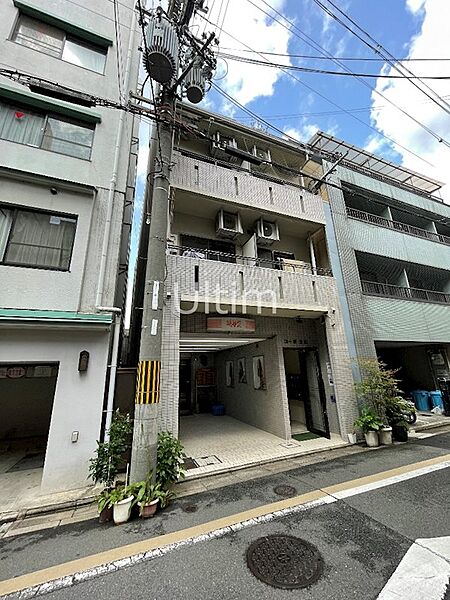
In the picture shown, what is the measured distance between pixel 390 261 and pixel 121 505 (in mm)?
12237

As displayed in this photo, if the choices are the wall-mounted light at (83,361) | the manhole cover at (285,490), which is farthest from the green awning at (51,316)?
the manhole cover at (285,490)

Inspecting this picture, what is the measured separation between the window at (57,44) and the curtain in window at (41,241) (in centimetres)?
507

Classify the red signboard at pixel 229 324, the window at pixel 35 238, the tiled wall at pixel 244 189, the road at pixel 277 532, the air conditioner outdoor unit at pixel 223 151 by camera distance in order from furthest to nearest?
1. the air conditioner outdoor unit at pixel 223 151
2. the tiled wall at pixel 244 189
3. the red signboard at pixel 229 324
4. the window at pixel 35 238
5. the road at pixel 277 532

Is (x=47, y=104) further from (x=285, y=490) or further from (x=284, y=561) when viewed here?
(x=285, y=490)

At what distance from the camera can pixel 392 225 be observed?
38.1 ft

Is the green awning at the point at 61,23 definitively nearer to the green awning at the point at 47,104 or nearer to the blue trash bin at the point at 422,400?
the green awning at the point at 47,104

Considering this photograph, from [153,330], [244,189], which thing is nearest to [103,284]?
[153,330]

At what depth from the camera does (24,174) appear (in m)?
5.64

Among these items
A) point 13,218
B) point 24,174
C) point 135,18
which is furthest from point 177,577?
point 135,18

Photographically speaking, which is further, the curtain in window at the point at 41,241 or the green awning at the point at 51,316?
the curtain in window at the point at 41,241

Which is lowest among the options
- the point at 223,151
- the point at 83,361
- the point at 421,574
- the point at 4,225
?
the point at 421,574

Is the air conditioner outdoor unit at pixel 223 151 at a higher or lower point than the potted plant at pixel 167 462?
higher

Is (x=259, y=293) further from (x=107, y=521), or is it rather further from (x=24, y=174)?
(x=24, y=174)

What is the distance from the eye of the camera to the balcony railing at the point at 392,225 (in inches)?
423
